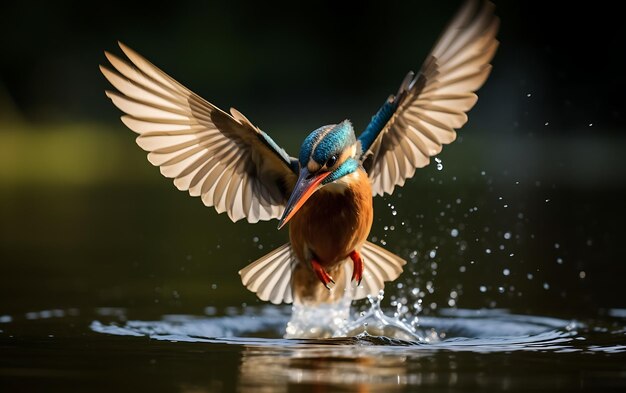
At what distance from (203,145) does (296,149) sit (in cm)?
891

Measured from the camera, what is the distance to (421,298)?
23.9ft

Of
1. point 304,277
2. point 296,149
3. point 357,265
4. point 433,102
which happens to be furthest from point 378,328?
point 296,149

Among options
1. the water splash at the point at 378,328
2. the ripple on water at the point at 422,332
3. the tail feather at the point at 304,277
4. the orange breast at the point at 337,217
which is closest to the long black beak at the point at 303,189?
the orange breast at the point at 337,217

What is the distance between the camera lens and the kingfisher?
5.51 meters

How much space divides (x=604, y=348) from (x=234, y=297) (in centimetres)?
268

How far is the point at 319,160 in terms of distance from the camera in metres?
5.33

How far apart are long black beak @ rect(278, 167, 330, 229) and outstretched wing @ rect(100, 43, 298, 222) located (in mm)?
409

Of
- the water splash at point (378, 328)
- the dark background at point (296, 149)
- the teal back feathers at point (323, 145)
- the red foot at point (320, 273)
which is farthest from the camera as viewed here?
the dark background at point (296, 149)

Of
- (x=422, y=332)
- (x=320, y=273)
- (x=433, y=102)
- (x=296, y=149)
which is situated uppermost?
(x=296, y=149)

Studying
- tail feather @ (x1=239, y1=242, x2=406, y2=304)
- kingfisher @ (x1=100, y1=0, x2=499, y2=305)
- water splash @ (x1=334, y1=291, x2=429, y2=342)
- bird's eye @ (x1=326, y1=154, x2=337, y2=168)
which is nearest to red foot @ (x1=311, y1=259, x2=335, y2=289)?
kingfisher @ (x1=100, y1=0, x2=499, y2=305)

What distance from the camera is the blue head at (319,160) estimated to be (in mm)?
5312

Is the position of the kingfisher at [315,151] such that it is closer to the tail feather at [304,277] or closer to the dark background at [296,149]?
the tail feather at [304,277]

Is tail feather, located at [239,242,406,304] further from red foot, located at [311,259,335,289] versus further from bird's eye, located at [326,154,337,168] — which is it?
bird's eye, located at [326,154,337,168]

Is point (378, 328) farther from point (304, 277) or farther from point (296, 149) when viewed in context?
point (296, 149)
